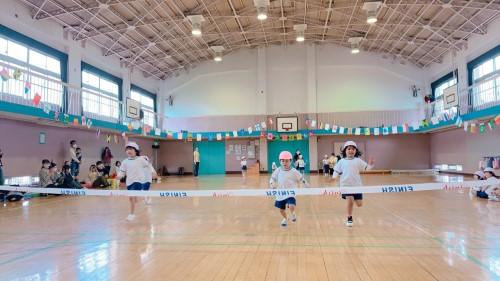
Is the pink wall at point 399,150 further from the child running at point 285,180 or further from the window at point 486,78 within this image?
the child running at point 285,180

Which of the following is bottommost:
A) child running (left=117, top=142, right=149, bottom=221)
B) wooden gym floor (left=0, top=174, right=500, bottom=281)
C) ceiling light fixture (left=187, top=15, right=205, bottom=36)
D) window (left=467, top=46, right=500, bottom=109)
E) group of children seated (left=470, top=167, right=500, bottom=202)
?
wooden gym floor (left=0, top=174, right=500, bottom=281)

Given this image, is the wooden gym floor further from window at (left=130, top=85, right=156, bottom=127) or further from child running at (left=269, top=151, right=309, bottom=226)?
window at (left=130, top=85, right=156, bottom=127)

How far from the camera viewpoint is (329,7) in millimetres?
14992

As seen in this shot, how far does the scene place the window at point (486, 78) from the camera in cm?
1370

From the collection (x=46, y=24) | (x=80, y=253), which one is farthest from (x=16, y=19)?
(x=80, y=253)

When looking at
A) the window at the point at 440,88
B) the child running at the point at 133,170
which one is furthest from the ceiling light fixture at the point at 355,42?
the child running at the point at 133,170

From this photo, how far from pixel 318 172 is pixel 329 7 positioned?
35.4 feet

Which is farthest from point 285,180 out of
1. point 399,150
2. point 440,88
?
point 399,150

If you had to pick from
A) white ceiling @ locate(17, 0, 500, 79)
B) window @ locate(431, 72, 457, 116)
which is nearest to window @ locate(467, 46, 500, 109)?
white ceiling @ locate(17, 0, 500, 79)

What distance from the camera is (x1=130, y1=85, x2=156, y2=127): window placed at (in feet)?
65.6

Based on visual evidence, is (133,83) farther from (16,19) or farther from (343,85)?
(343,85)

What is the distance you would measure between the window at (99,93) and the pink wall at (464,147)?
57.5 feet

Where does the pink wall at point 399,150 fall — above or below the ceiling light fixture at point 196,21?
below

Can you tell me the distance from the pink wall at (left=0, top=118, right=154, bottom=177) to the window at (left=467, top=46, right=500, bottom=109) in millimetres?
17518
